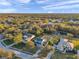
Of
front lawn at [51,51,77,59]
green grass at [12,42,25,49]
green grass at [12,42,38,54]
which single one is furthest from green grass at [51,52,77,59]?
green grass at [12,42,25,49]

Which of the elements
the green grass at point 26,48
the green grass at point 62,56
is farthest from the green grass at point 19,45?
the green grass at point 62,56

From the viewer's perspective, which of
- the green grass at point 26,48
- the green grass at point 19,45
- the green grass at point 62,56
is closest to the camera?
the green grass at point 62,56

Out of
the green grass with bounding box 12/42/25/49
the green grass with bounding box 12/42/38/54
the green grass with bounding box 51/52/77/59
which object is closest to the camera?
the green grass with bounding box 51/52/77/59

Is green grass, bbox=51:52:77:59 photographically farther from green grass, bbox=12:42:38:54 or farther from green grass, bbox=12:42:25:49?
green grass, bbox=12:42:25:49

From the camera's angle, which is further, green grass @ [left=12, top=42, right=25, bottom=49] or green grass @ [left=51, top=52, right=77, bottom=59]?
green grass @ [left=12, top=42, right=25, bottom=49]

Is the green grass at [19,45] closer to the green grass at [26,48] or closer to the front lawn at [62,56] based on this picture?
the green grass at [26,48]

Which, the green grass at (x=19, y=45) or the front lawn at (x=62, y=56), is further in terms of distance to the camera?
the green grass at (x=19, y=45)

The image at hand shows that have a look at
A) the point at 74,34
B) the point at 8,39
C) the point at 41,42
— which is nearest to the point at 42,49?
the point at 41,42

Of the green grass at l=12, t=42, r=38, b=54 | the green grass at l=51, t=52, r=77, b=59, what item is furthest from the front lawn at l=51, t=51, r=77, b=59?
the green grass at l=12, t=42, r=38, b=54

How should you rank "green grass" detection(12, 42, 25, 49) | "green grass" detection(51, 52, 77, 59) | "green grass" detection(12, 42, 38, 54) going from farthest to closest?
"green grass" detection(12, 42, 25, 49) < "green grass" detection(12, 42, 38, 54) < "green grass" detection(51, 52, 77, 59)

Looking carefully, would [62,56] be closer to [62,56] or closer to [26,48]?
[62,56]

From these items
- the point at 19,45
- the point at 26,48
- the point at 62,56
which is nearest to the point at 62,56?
the point at 62,56
